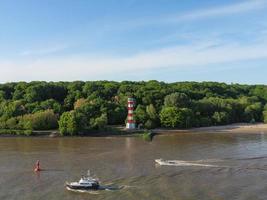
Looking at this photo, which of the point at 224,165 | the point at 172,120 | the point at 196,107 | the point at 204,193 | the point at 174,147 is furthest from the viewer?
the point at 196,107

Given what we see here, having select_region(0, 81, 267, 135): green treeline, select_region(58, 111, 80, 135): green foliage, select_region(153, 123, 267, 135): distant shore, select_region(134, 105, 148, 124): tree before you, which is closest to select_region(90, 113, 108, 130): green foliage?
select_region(0, 81, 267, 135): green treeline

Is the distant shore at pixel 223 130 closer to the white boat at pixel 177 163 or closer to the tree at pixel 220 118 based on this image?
the tree at pixel 220 118

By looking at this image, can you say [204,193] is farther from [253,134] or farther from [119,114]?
[119,114]

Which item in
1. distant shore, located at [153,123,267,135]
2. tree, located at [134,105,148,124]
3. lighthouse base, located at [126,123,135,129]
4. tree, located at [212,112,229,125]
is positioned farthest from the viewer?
tree, located at [212,112,229,125]

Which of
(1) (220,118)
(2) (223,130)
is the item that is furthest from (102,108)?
(1) (220,118)

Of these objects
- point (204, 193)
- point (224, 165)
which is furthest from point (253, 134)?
point (204, 193)

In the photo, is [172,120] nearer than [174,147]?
No

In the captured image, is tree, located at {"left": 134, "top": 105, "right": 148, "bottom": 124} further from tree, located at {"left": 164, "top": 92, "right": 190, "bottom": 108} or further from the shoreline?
tree, located at {"left": 164, "top": 92, "right": 190, "bottom": 108}

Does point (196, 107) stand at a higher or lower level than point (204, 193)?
higher
